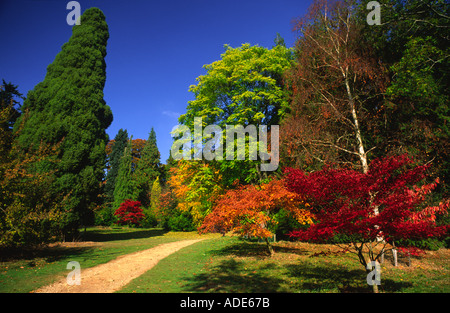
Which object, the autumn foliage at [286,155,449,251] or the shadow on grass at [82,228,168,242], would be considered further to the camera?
the shadow on grass at [82,228,168,242]

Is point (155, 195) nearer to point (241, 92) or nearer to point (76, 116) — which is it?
point (76, 116)

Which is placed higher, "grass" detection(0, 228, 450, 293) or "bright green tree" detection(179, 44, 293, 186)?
"bright green tree" detection(179, 44, 293, 186)

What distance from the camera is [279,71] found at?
14.2 metres

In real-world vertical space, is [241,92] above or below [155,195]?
above

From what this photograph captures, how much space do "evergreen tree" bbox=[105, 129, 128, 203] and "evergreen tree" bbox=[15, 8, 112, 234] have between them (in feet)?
97.1

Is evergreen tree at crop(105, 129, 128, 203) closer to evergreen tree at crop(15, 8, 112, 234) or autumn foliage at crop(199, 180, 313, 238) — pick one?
evergreen tree at crop(15, 8, 112, 234)

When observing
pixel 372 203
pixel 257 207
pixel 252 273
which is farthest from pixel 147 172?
pixel 372 203

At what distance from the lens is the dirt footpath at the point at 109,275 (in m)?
6.20

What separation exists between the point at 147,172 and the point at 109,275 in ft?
110

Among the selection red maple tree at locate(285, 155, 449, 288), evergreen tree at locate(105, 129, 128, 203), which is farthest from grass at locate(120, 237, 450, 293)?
evergreen tree at locate(105, 129, 128, 203)

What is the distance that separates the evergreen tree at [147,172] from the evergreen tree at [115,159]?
7802mm

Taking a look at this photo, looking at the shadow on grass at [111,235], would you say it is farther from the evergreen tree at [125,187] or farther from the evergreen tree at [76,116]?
the evergreen tree at [125,187]

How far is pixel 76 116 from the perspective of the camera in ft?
50.1

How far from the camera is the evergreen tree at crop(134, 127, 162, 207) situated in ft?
124
